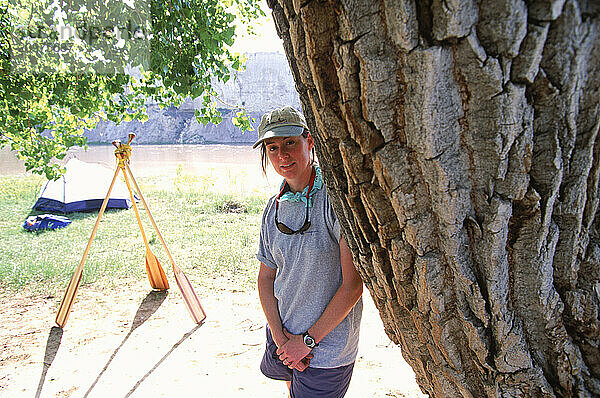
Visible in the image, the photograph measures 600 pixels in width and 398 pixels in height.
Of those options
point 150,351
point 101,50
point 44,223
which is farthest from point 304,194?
point 44,223

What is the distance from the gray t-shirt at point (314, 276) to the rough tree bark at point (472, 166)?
737 mm

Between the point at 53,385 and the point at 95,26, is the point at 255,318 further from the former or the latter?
the point at 95,26

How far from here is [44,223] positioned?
8.44 m

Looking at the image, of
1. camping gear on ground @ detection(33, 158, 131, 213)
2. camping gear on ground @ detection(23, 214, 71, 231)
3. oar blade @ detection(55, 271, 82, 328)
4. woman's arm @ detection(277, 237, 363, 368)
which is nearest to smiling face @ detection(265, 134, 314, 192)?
woman's arm @ detection(277, 237, 363, 368)

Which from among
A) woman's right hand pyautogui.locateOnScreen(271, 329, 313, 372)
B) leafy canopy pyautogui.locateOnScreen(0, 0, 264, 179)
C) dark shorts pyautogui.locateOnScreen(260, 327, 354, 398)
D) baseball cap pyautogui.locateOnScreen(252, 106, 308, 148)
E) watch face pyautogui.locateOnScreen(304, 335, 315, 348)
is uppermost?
leafy canopy pyautogui.locateOnScreen(0, 0, 264, 179)

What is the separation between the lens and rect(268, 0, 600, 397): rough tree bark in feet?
2.08

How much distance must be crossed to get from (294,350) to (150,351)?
2546mm

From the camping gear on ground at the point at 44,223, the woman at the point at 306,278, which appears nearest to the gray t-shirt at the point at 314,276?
the woman at the point at 306,278

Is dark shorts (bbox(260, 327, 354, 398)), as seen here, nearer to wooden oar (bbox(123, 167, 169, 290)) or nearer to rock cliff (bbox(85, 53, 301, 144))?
wooden oar (bbox(123, 167, 169, 290))

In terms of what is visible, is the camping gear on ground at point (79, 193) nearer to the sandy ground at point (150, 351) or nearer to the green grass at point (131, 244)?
the green grass at point (131, 244)

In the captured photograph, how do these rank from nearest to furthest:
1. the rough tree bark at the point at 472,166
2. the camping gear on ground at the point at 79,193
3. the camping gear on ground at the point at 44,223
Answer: the rough tree bark at the point at 472,166 < the camping gear on ground at the point at 44,223 < the camping gear on ground at the point at 79,193

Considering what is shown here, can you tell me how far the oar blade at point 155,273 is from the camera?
4.97 meters

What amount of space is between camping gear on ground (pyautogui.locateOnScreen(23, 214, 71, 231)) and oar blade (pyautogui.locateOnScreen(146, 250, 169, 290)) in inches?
180

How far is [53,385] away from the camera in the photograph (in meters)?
3.31
